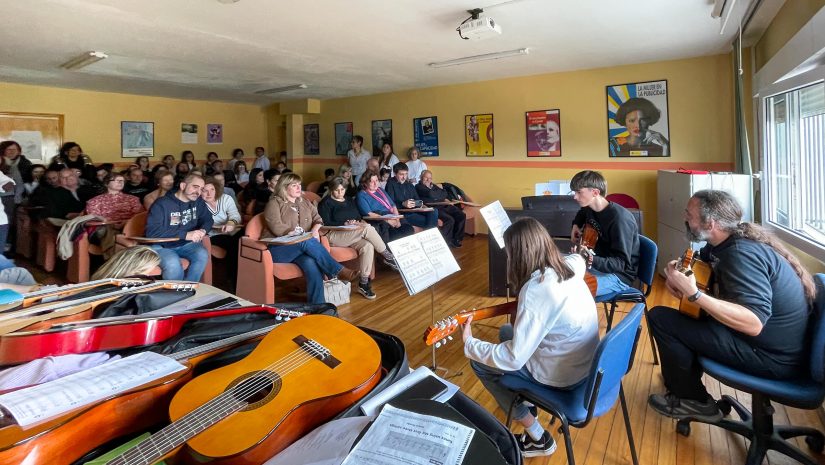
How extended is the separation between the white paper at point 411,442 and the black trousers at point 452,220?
18.0ft

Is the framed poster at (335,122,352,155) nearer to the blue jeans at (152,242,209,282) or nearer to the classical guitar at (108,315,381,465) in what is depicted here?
the blue jeans at (152,242,209,282)

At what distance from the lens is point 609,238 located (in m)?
2.88

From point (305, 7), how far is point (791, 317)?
3.63m

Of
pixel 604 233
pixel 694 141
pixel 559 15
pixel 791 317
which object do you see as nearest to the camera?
pixel 791 317

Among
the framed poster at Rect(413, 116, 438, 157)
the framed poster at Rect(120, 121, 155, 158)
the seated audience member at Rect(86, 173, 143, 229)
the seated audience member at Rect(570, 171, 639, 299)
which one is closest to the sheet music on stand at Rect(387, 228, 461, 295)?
the seated audience member at Rect(570, 171, 639, 299)

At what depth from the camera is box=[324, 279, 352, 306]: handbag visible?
3.95 m

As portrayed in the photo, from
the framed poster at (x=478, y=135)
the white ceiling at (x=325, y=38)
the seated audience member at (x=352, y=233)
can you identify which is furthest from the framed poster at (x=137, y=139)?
the framed poster at (x=478, y=135)

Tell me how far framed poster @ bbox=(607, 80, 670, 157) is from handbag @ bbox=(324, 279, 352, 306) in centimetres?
427

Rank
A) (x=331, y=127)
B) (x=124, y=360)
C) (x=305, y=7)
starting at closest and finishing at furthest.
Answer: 1. (x=124, y=360)
2. (x=305, y=7)
3. (x=331, y=127)

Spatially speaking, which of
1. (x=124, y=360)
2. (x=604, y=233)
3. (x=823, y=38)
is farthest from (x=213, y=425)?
(x=823, y=38)

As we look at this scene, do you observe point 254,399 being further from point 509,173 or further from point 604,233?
point 509,173

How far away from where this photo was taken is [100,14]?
3.68 m

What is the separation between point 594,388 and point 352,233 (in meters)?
3.09

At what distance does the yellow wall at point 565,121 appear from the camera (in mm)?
5500
